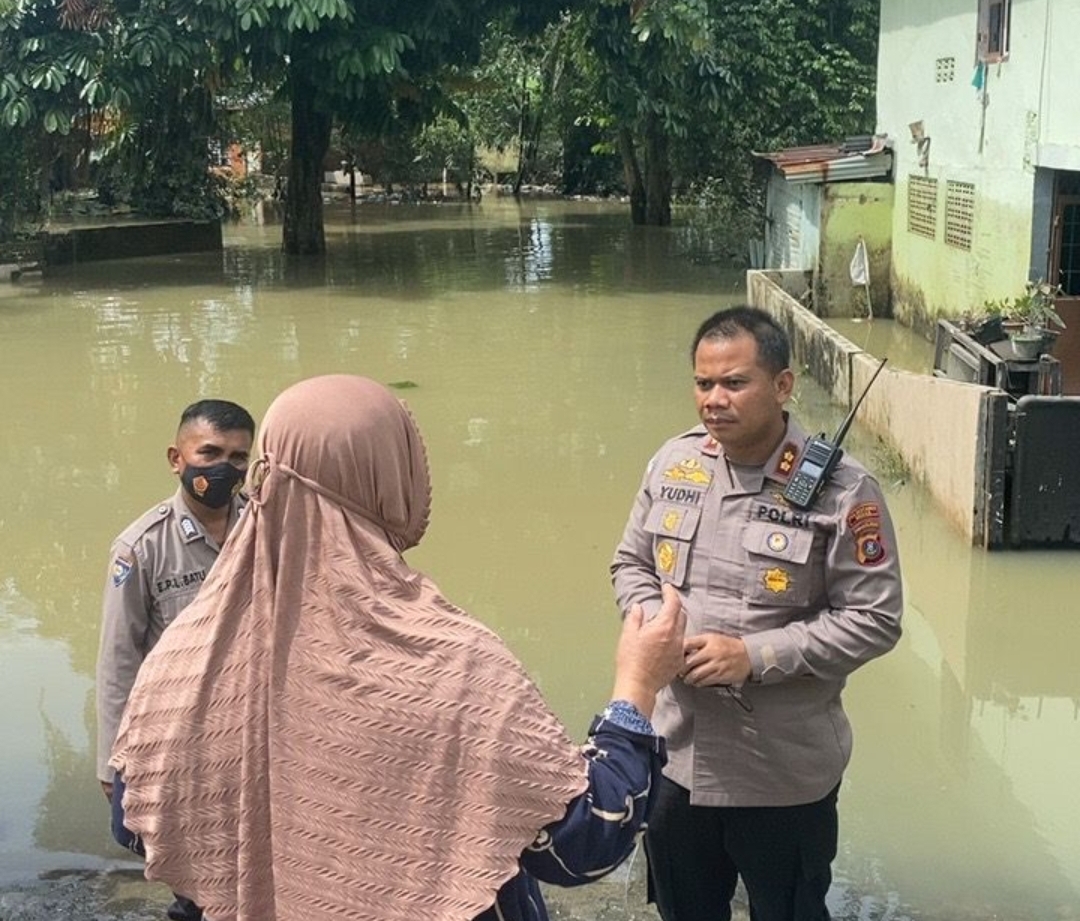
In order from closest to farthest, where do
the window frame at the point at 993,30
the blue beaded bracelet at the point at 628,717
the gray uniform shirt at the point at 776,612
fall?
the blue beaded bracelet at the point at 628,717 < the gray uniform shirt at the point at 776,612 < the window frame at the point at 993,30

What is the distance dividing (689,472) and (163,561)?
4.00 feet

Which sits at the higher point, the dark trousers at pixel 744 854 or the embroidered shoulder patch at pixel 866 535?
the embroidered shoulder patch at pixel 866 535

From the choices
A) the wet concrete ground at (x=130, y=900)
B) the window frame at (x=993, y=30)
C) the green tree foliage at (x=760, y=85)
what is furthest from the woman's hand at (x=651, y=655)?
the green tree foliage at (x=760, y=85)

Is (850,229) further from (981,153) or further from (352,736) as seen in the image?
(352,736)

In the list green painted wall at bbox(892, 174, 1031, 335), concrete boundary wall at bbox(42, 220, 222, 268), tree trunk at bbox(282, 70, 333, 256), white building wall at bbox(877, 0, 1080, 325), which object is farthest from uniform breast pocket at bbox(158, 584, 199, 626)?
concrete boundary wall at bbox(42, 220, 222, 268)

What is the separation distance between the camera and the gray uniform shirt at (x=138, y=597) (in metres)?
2.96

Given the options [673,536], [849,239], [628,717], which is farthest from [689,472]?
→ [849,239]

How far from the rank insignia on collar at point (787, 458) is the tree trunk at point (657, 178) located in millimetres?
22772

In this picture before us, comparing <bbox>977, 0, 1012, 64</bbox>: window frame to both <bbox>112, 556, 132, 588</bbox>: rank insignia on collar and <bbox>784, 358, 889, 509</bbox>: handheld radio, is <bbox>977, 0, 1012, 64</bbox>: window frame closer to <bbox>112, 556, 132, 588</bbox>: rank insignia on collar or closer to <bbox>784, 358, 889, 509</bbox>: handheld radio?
<bbox>784, 358, 889, 509</bbox>: handheld radio

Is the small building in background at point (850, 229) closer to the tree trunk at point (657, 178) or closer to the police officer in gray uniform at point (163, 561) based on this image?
the tree trunk at point (657, 178)

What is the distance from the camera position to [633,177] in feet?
89.6

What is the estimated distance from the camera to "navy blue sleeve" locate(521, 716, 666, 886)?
1631 mm

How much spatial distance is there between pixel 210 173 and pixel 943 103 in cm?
1697

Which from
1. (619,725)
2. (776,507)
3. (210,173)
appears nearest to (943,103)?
(776,507)
